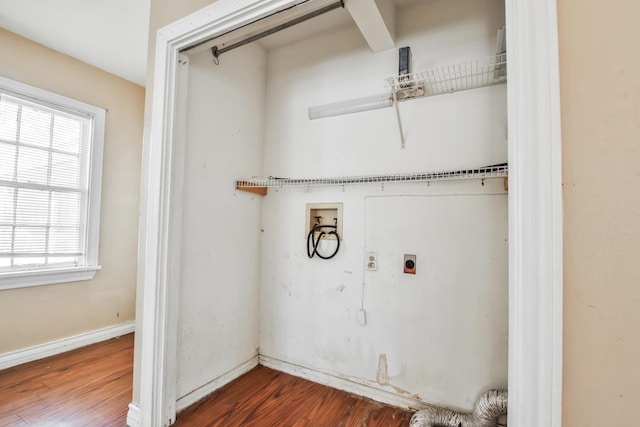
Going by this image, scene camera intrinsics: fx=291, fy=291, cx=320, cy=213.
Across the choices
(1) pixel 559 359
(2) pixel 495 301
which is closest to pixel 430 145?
(2) pixel 495 301

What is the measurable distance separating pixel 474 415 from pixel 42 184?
143 inches

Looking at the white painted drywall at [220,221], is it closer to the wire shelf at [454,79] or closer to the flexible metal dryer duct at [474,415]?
the wire shelf at [454,79]

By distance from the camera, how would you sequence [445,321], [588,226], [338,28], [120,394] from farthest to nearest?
1. [338,28]
2. [120,394]
3. [445,321]
4. [588,226]

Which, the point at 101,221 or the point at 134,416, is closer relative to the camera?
the point at 134,416

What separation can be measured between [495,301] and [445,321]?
0.30 meters

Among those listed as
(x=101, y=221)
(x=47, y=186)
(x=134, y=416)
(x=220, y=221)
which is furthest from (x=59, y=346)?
(x=220, y=221)

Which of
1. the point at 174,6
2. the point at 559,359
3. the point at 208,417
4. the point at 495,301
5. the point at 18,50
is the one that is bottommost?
the point at 208,417

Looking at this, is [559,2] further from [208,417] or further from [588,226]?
[208,417]

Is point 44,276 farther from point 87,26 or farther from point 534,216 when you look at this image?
point 534,216

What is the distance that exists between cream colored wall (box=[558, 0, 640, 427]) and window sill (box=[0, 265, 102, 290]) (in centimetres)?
340

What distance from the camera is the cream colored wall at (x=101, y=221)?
234 cm

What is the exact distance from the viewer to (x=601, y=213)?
2.18ft

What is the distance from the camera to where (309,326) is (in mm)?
2197

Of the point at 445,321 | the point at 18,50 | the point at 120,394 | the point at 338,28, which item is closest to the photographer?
the point at 445,321
